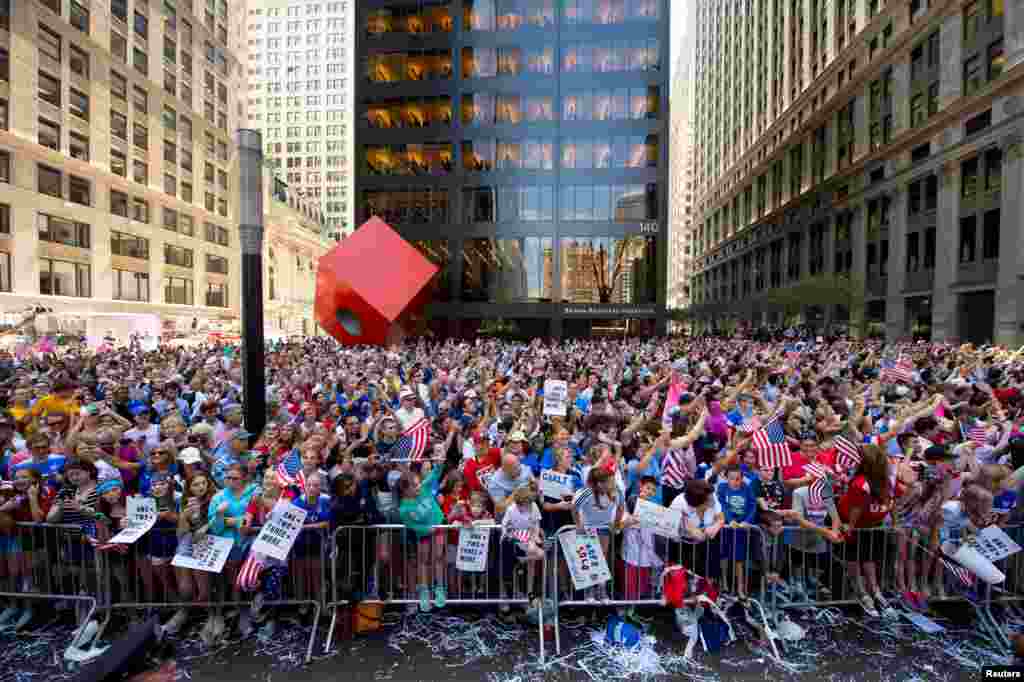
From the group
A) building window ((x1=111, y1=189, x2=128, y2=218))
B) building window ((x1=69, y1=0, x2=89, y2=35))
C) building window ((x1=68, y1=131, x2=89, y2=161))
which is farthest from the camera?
building window ((x1=111, y1=189, x2=128, y2=218))

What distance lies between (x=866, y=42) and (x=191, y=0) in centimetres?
6993

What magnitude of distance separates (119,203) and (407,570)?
187 feet

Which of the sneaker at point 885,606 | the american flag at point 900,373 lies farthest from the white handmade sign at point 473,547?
the american flag at point 900,373

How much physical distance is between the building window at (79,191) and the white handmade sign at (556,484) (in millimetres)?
53496

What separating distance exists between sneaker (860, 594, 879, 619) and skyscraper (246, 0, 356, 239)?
437 ft

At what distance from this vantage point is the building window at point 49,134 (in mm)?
40438

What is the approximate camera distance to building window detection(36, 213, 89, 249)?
40719mm

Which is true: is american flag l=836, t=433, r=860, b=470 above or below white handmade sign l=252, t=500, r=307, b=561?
above

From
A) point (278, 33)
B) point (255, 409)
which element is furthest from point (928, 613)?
point (278, 33)

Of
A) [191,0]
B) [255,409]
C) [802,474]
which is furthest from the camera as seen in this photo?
[191,0]

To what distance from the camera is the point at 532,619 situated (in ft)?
18.9

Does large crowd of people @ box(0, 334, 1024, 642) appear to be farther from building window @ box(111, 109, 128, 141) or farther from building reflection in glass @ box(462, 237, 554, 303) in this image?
building window @ box(111, 109, 128, 141)

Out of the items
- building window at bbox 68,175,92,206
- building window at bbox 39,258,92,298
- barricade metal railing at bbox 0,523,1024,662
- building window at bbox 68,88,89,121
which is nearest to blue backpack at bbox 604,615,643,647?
barricade metal railing at bbox 0,523,1024,662

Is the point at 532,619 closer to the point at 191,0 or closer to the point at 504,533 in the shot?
the point at 504,533
